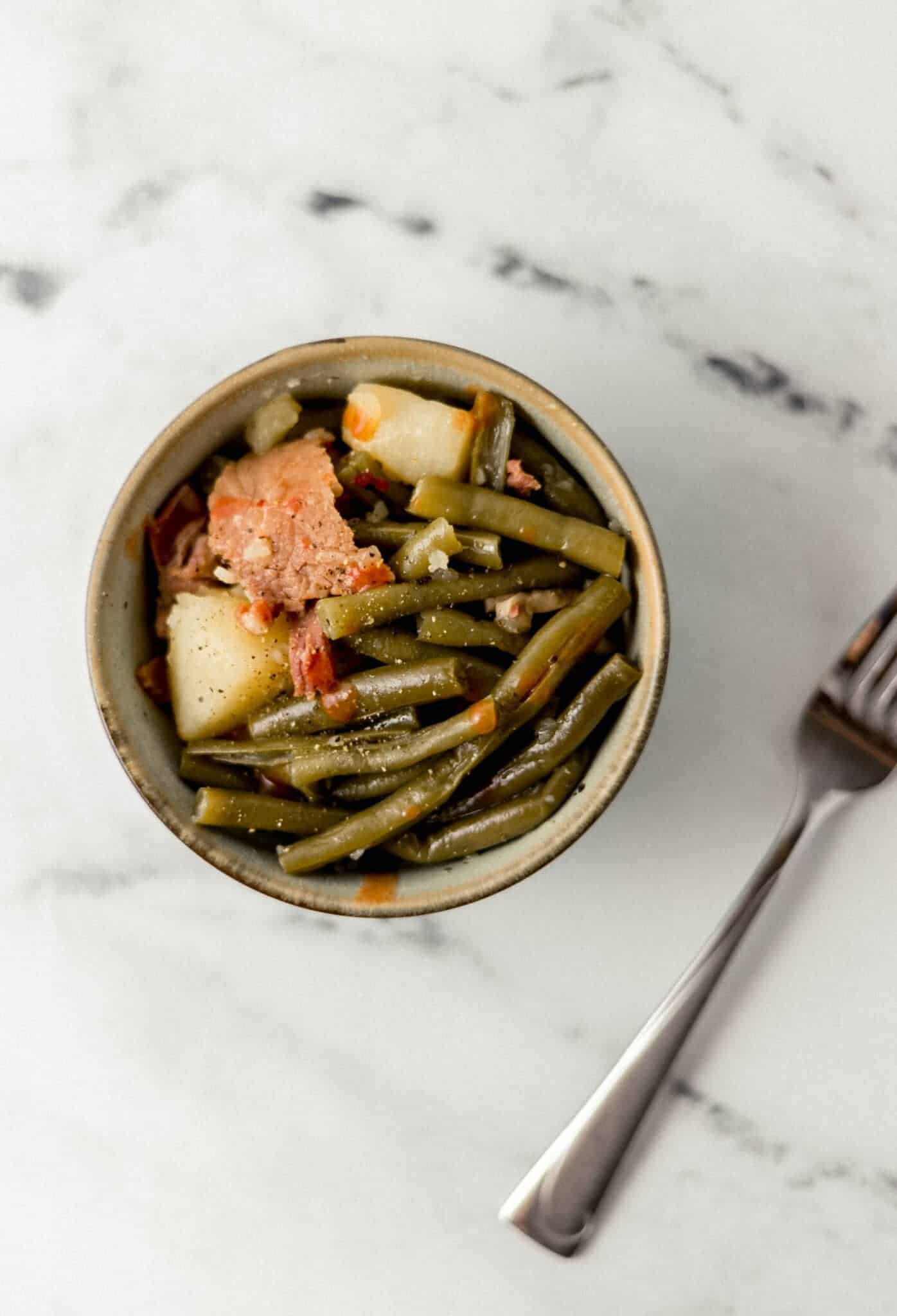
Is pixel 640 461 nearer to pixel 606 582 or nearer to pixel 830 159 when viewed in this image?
pixel 606 582

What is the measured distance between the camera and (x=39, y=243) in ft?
8.74

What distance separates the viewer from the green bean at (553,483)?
224 centimetres

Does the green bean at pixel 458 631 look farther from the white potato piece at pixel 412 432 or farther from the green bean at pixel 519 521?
the white potato piece at pixel 412 432

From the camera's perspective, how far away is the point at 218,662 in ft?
7.34

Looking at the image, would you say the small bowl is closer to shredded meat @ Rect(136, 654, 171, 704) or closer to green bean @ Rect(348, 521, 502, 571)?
shredded meat @ Rect(136, 654, 171, 704)

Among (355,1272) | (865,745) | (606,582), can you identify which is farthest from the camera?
(355,1272)

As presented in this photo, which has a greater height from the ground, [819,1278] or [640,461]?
[640,461]


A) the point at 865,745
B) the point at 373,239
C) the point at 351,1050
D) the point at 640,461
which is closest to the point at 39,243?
the point at 373,239

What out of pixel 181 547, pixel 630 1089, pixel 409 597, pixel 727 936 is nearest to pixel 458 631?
pixel 409 597

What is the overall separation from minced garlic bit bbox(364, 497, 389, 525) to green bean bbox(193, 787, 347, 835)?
56 cm

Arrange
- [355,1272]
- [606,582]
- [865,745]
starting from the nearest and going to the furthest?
[606,582]
[865,745]
[355,1272]

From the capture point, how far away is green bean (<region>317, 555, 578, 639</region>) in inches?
84.0

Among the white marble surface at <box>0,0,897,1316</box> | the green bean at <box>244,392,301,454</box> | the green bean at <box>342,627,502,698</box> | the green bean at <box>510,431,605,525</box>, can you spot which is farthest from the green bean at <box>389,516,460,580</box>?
the white marble surface at <box>0,0,897,1316</box>

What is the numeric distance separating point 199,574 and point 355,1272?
168 cm
